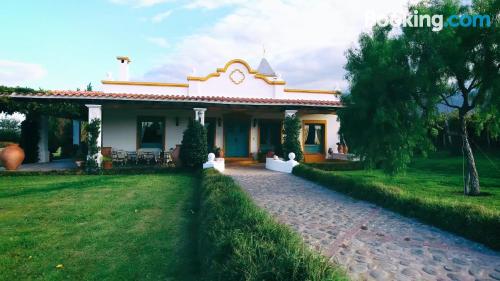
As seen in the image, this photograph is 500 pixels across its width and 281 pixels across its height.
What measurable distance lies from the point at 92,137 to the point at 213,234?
1137 cm

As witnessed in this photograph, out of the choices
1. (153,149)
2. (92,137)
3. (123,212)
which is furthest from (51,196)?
(153,149)

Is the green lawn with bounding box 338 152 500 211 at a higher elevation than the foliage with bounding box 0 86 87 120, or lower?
lower

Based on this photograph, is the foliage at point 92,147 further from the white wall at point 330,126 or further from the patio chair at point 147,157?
the white wall at point 330,126

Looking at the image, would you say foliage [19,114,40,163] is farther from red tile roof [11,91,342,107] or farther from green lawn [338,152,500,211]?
green lawn [338,152,500,211]

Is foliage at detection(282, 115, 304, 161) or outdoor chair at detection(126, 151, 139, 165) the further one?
outdoor chair at detection(126, 151, 139, 165)

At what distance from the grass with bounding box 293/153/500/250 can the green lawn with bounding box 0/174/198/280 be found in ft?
14.2

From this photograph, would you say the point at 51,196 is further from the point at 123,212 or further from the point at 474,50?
the point at 474,50

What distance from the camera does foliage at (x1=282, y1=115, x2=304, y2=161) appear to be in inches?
605

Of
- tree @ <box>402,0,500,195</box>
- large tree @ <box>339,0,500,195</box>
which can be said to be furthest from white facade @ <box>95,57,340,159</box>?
tree @ <box>402,0,500,195</box>

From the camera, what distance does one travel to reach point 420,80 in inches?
324

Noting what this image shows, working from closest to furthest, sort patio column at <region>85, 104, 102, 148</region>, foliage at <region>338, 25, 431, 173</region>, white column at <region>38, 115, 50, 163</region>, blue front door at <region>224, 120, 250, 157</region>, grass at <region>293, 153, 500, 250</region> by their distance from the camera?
grass at <region>293, 153, 500, 250</region> → foliage at <region>338, 25, 431, 173</region> → patio column at <region>85, 104, 102, 148</region> → white column at <region>38, 115, 50, 163</region> → blue front door at <region>224, 120, 250, 157</region>

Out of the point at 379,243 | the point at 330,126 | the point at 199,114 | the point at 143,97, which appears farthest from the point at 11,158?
the point at 330,126

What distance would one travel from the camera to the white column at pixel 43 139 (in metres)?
16.8

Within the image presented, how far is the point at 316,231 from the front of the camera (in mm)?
5637
